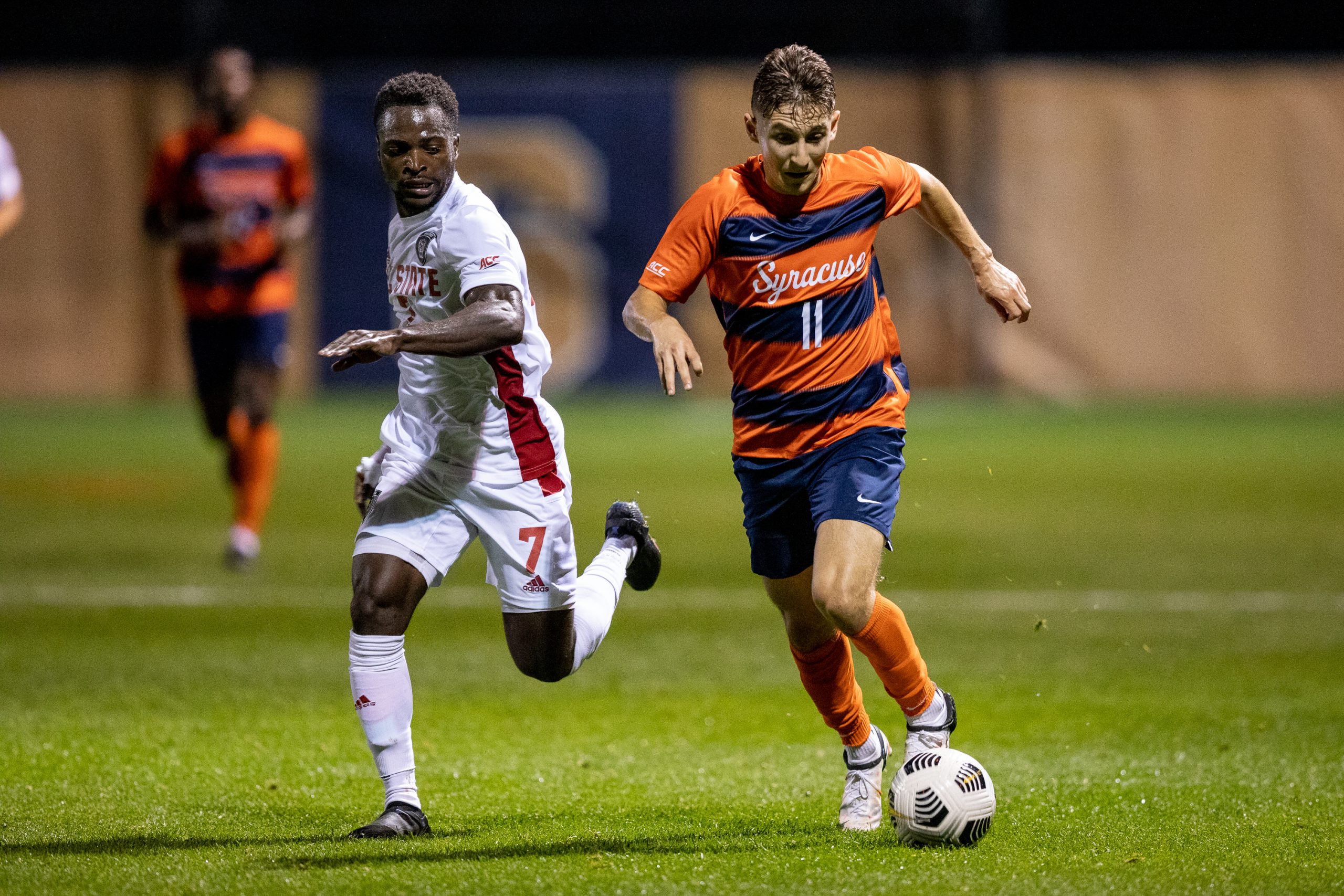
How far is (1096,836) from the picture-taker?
4.96m

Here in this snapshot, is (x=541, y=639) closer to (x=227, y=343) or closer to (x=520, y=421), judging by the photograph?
(x=520, y=421)

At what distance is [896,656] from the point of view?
16.7 feet

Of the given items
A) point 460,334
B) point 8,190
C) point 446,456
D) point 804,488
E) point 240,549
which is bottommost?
point 240,549

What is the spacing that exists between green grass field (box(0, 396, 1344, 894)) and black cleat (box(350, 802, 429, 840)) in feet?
0.28

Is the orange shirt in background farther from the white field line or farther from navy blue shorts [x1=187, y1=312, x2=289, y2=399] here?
the white field line

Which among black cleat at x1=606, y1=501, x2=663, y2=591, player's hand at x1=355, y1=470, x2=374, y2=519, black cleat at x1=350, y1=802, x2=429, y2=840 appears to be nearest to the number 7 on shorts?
player's hand at x1=355, y1=470, x2=374, y2=519

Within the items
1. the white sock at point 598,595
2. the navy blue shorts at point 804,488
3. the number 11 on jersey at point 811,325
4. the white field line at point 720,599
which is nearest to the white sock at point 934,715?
the navy blue shorts at point 804,488

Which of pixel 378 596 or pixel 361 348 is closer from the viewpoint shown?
pixel 361 348

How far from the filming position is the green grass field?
15.4 ft

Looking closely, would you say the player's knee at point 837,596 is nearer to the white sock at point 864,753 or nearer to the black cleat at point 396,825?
the white sock at point 864,753

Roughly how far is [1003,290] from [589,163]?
1521cm

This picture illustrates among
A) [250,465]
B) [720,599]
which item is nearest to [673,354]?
[720,599]

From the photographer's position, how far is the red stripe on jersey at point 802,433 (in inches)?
203

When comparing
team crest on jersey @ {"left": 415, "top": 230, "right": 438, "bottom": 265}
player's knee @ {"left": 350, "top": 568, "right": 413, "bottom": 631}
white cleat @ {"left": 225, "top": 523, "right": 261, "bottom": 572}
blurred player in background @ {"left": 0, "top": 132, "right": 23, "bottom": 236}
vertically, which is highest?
team crest on jersey @ {"left": 415, "top": 230, "right": 438, "bottom": 265}
